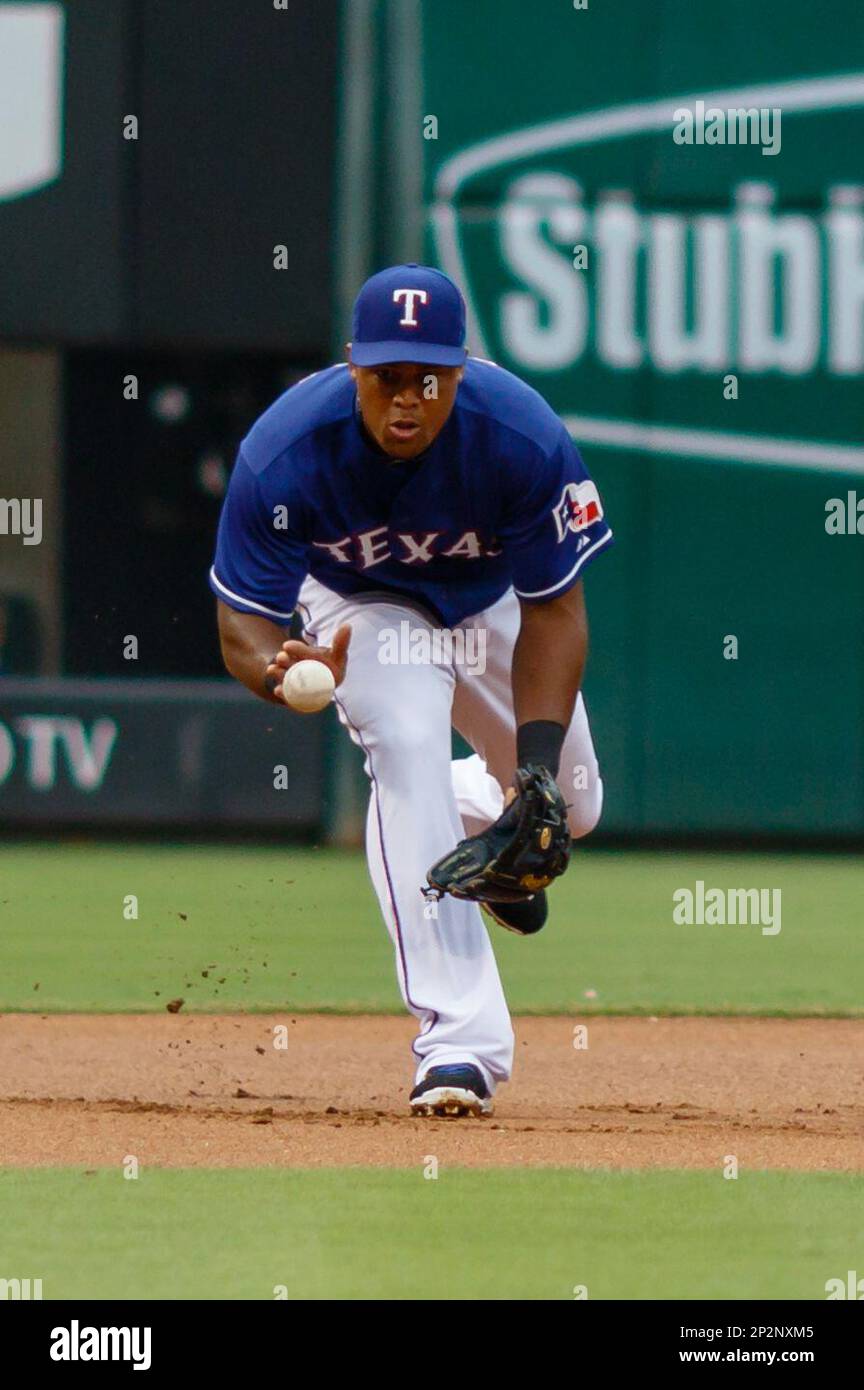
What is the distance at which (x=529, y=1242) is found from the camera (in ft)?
12.2

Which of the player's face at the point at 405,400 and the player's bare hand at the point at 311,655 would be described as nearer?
the player's bare hand at the point at 311,655

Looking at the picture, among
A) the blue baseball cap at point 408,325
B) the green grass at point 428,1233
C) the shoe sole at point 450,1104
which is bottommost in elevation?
the green grass at point 428,1233

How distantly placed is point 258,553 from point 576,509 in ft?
2.26

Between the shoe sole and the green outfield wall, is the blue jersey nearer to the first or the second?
the shoe sole

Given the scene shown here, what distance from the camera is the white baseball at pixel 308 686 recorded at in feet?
15.0

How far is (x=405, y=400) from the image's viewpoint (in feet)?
15.8

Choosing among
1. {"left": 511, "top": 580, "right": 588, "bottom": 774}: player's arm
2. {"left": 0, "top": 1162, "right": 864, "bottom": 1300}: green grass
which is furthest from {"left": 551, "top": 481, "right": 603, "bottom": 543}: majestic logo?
{"left": 0, "top": 1162, "right": 864, "bottom": 1300}: green grass

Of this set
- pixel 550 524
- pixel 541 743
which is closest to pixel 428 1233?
pixel 541 743

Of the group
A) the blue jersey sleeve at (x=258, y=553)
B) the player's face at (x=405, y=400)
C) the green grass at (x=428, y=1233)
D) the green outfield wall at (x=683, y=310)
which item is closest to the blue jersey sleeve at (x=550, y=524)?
the player's face at (x=405, y=400)

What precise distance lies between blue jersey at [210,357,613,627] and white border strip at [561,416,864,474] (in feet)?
24.6

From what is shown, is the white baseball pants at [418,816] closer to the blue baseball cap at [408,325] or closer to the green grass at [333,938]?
the blue baseball cap at [408,325]

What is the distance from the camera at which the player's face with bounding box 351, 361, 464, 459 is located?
4824 millimetres
